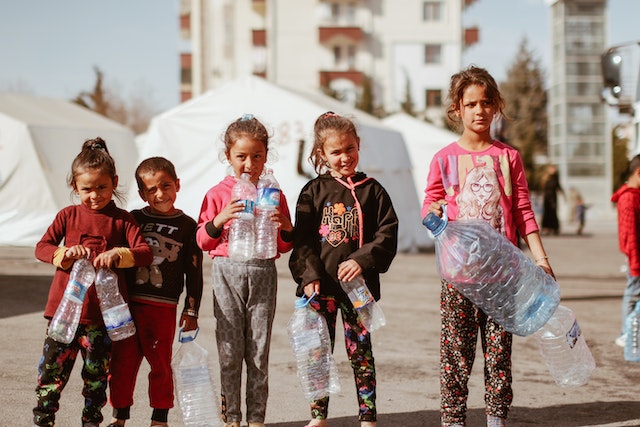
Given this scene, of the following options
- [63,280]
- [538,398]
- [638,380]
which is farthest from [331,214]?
[638,380]

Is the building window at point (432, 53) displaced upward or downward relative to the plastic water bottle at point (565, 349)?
upward

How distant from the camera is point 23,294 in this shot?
10.0m

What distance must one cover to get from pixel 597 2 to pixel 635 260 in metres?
54.6

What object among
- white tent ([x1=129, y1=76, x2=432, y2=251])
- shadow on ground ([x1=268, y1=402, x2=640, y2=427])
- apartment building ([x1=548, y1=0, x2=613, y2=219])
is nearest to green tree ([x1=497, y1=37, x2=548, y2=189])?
apartment building ([x1=548, y1=0, x2=613, y2=219])

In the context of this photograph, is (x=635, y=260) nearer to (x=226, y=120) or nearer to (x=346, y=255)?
(x=346, y=255)

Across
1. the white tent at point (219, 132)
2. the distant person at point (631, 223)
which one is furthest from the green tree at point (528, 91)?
the distant person at point (631, 223)

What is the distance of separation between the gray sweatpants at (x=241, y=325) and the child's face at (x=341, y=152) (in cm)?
63

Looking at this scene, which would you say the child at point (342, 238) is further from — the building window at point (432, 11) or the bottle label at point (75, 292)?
the building window at point (432, 11)

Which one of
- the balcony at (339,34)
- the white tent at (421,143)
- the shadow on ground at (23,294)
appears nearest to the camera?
the shadow on ground at (23,294)

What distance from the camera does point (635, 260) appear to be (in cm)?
714

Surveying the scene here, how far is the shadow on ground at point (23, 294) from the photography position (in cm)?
891

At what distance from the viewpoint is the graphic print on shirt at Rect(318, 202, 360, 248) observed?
4.62 metres

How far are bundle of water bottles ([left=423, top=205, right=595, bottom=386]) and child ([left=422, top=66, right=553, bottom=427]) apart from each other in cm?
7

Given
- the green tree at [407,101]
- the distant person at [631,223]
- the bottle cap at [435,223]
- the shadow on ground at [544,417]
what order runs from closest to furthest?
the bottle cap at [435,223] < the shadow on ground at [544,417] < the distant person at [631,223] < the green tree at [407,101]
